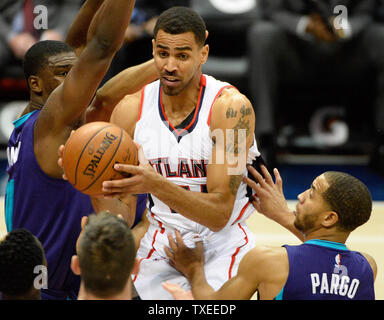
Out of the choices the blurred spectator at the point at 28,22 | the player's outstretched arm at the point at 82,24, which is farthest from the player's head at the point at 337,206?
the blurred spectator at the point at 28,22

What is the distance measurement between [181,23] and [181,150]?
693mm

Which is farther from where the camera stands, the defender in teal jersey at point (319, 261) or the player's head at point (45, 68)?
the player's head at point (45, 68)

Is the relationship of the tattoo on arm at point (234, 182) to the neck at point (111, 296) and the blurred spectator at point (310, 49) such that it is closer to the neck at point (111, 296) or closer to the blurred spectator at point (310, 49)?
the neck at point (111, 296)

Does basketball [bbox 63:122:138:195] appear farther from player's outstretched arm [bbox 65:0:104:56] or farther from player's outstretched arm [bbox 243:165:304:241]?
player's outstretched arm [bbox 65:0:104:56]

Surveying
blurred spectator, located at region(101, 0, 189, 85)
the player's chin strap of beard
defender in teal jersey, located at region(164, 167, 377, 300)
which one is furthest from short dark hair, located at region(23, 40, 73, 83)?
blurred spectator, located at region(101, 0, 189, 85)

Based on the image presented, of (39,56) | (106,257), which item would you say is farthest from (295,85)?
(106,257)

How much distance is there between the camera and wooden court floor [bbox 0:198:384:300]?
16.5 ft

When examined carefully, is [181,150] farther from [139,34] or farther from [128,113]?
[139,34]

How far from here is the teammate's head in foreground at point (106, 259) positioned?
2.37 meters

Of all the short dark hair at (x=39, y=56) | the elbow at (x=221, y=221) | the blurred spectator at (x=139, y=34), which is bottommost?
the elbow at (x=221, y=221)

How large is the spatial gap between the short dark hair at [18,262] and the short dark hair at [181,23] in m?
1.44

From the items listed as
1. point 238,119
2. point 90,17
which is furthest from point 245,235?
point 90,17

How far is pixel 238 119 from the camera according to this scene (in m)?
3.33
